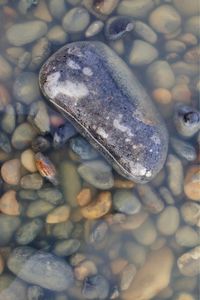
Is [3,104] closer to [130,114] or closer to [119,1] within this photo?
[130,114]

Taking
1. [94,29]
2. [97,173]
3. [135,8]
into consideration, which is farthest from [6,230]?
[135,8]

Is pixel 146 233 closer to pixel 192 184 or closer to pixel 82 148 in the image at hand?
pixel 192 184

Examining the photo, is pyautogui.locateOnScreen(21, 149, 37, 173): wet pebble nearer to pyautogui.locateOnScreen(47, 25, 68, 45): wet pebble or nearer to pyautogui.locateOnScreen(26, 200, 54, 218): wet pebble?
pyautogui.locateOnScreen(26, 200, 54, 218): wet pebble

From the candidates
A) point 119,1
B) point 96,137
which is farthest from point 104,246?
point 119,1

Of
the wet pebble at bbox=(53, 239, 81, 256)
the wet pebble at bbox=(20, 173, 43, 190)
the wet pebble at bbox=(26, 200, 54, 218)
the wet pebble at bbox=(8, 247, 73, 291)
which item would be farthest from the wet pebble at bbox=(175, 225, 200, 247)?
the wet pebble at bbox=(20, 173, 43, 190)

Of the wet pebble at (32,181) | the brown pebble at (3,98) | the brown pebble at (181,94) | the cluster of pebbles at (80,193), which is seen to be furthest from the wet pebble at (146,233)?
the brown pebble at (3,98)
